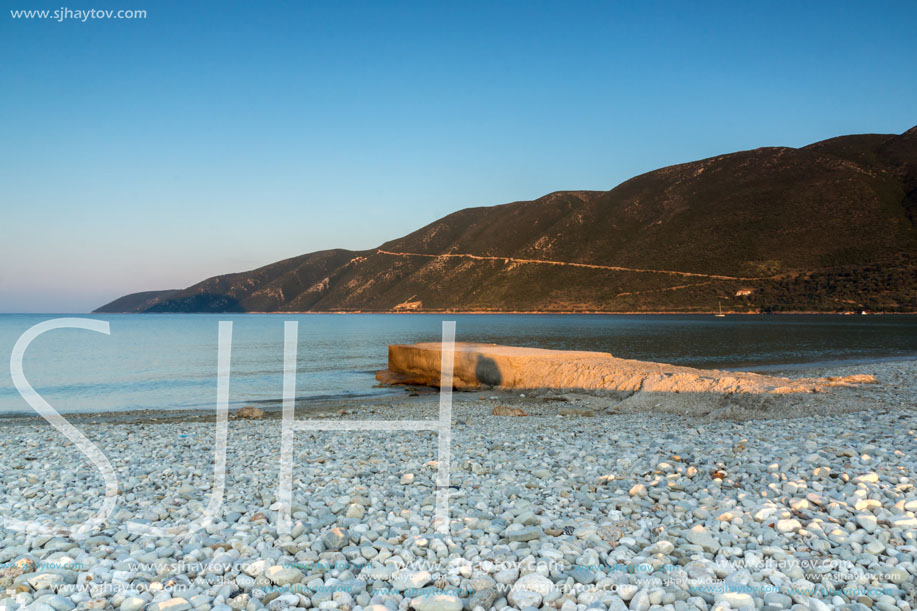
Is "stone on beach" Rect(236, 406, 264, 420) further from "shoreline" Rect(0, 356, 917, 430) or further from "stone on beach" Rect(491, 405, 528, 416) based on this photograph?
"stone on beach" Rect(491, 405, 528, 416)

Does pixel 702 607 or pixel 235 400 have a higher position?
pixel 702 607

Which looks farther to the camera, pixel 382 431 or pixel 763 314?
pixel 763 314

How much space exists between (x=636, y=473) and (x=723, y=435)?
306 cm

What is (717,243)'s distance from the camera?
294 feet

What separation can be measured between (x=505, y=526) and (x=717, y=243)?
94136mm

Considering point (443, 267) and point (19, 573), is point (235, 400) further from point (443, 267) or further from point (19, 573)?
point (443, 267)

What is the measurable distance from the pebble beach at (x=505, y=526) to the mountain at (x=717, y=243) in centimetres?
7877

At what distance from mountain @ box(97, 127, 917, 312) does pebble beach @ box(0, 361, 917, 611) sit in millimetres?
78775

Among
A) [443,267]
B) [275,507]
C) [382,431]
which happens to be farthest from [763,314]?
[275,507]

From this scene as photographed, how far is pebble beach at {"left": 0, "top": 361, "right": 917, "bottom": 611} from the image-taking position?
12.4ft

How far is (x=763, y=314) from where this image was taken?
77562 millimetres

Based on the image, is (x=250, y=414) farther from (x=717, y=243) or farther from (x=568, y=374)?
(x=717, y=243)
